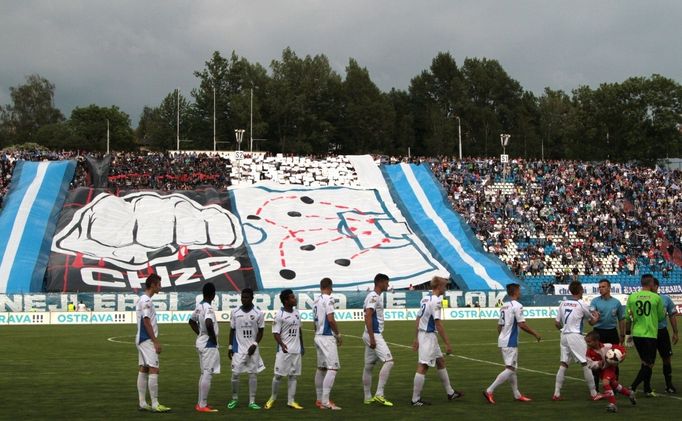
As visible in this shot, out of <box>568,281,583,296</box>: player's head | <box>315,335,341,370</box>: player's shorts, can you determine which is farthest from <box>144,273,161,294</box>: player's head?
<box>568,281,583,296</box>: player's head

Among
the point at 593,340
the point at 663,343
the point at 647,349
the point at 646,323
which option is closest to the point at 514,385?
the point at 593,340

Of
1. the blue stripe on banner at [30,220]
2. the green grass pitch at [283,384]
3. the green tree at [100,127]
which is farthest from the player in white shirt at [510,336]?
the green tree at [100,127]

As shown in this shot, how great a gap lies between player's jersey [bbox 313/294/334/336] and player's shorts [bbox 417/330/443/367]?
66.3 inches

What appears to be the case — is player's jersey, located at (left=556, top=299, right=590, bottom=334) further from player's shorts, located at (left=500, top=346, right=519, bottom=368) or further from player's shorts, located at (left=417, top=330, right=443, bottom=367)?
player's shorts, located at (left=417, top=330, right=443, bottom=367)

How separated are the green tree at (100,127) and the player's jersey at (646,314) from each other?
136m

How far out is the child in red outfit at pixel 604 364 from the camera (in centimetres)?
1794

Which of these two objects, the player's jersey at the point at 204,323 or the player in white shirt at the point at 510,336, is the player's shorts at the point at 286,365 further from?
the player in white shirt at the point at 510,336

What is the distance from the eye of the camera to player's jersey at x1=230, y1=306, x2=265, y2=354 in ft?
58.8

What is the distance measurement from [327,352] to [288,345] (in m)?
0.74

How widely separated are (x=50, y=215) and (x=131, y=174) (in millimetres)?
10238

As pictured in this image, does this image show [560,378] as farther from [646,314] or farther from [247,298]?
[247,298]

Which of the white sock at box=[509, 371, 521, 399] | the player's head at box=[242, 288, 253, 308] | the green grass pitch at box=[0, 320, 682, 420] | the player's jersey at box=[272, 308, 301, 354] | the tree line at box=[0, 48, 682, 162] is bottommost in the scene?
the green grass pitch at box=[0, 320, 682, 420]

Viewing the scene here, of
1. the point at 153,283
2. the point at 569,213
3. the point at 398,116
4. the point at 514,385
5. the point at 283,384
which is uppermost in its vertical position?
the point at 398,116

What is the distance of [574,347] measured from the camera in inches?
729
